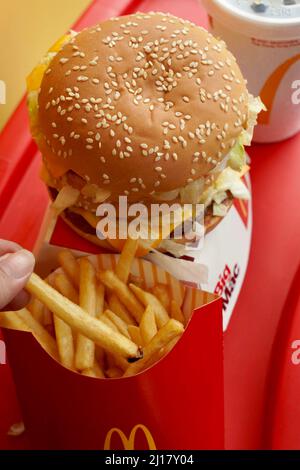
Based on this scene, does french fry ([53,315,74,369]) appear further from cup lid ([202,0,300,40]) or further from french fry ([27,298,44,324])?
cup lid ([202,0,300,40])

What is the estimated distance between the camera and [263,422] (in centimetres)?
159

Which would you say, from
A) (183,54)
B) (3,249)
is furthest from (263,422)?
(183,54)

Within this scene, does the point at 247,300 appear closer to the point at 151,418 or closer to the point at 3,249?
the point at 151,418

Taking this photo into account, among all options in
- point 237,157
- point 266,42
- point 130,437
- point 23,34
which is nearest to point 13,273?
point 130,437

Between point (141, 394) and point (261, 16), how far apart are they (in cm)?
104

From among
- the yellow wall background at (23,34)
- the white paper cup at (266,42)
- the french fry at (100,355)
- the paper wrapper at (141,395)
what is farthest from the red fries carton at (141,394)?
the yellow wall background at (23,34)

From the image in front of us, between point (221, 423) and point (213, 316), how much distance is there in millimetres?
330

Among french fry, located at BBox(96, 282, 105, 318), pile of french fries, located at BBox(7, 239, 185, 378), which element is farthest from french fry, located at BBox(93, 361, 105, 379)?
french fry, located at BBox(96, 282, 105, 318)

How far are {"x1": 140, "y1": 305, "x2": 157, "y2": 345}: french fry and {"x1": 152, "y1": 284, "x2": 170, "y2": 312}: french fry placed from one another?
0.09 meters

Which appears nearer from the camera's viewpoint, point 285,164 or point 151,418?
point 151,418

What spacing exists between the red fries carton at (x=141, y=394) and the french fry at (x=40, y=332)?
0.19 ft

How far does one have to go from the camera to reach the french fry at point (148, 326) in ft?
4.27

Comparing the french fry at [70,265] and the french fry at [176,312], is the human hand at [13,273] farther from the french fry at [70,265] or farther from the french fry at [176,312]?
the french fry at [176,312]

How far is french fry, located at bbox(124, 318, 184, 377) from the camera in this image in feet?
3.97
